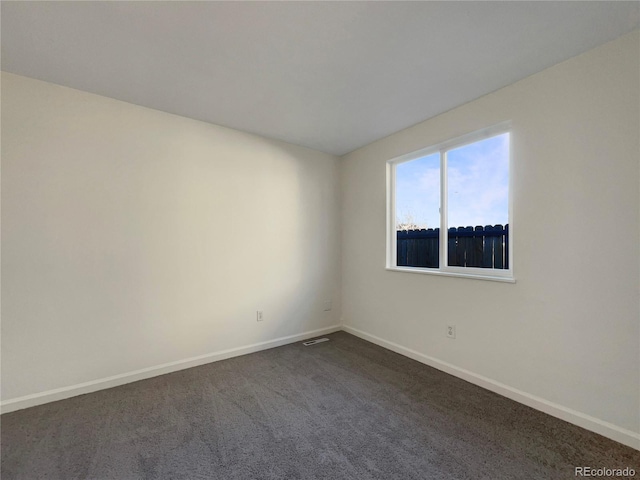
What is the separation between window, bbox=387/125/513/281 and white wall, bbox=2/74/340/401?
1271 millimetres

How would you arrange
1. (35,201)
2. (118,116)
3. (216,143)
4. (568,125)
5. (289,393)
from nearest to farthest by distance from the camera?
(568,125) < (35,201) < (289,393) < (118,116) < (216,143)

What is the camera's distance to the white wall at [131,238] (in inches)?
80.7

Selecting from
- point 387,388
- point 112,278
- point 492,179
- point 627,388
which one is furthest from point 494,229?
point 112,278

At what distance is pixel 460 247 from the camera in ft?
8.73

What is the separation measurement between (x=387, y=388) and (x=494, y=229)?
1647 mm

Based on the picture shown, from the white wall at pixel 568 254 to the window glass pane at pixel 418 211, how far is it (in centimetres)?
40

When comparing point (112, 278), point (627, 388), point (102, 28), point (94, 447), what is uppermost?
point (102, 28)

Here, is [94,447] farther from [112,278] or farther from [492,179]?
[492,179]

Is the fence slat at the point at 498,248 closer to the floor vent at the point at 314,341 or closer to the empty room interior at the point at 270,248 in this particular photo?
the empty room interior at the point at 270,248

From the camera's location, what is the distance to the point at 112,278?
236 centimetres

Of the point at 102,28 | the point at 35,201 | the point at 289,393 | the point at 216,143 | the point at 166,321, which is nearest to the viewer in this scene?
the point at 102,28

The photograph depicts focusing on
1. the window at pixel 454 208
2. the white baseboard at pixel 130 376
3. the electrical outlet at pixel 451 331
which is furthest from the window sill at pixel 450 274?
the white baseboard at pixel 130 376

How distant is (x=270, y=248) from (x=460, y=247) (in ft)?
6.73

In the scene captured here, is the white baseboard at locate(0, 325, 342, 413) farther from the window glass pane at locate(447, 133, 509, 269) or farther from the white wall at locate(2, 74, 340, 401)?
the window glass pane at locate(447, 133, 509, 269)
